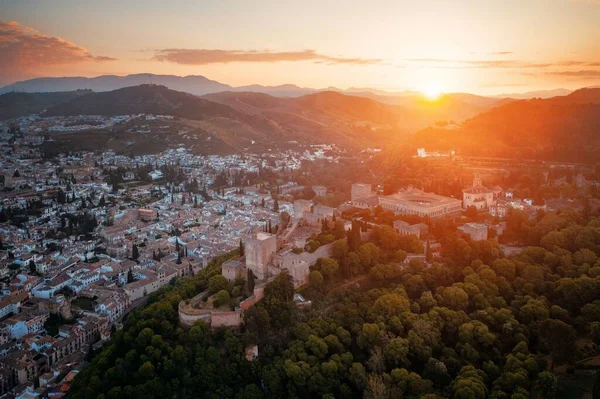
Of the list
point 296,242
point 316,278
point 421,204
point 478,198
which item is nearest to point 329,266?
point 316,278

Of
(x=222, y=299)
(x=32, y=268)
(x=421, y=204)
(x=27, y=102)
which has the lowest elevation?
(x=32, y=268)

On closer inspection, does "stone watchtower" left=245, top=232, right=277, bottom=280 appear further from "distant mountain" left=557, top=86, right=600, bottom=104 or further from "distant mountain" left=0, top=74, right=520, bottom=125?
"distant mountain" left=0, top=74, right=520, bottom=125

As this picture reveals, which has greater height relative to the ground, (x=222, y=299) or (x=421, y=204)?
(x=421, y=204)

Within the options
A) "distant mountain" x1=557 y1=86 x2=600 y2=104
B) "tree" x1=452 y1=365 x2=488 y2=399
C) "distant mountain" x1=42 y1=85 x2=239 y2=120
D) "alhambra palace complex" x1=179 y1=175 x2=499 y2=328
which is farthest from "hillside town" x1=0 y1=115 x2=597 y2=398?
"distant mountain" x1=42 y1=85 x2=239 y2=120

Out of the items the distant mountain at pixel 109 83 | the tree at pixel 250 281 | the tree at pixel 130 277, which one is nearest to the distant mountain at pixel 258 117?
the tree at pixel 130 277

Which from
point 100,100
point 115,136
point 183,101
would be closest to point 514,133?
point 115,136

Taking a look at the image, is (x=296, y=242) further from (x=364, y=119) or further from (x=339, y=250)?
(x=364, y=119)
